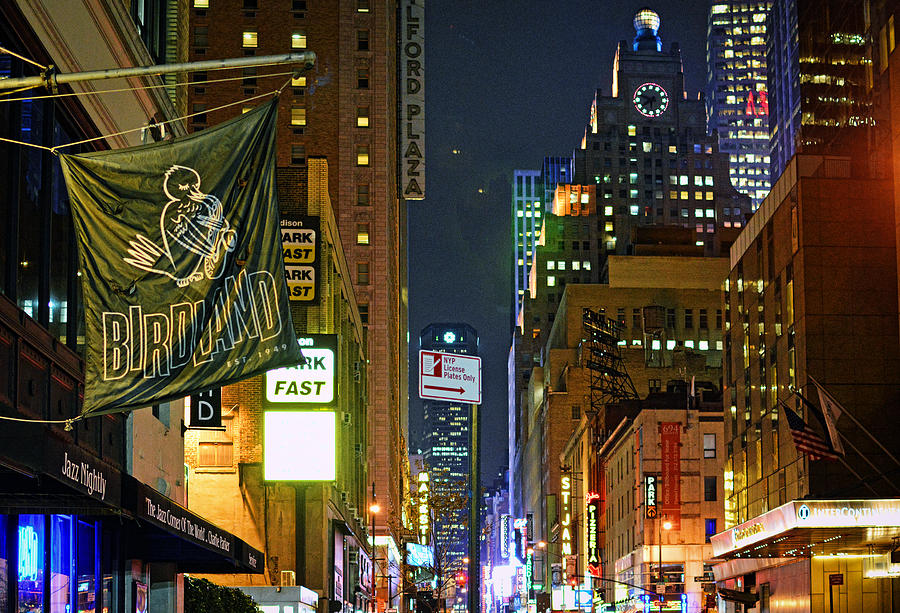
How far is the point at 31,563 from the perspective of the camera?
15.8 metres

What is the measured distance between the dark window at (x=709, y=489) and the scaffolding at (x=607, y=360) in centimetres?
4323

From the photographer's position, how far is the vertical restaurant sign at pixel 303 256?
4716 centimetres

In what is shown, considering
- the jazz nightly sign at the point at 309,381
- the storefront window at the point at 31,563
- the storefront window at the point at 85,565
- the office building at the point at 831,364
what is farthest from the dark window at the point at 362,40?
the storefront window at the point at 31,563

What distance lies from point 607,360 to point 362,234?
4491cm

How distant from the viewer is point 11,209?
1488 cm

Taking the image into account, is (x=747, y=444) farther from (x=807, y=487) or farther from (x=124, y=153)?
(x=124, y=153)

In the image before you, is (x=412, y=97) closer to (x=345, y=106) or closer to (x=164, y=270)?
(x=345, y=106)

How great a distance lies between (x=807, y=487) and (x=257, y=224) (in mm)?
42903

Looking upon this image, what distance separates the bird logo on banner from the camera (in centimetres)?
1170

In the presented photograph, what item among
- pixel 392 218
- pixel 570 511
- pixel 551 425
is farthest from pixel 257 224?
pixel 551 425

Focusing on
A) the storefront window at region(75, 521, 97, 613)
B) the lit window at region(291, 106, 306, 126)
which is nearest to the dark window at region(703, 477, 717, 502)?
the lit window at region(291, 106, 306, 126)

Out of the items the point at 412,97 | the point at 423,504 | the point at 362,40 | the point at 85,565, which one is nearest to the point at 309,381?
the point at 85,565

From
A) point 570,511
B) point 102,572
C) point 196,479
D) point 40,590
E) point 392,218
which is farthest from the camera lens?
point 570,511

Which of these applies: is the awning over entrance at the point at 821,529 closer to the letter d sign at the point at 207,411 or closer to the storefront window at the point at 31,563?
the letter d sign at the point at 207,411
